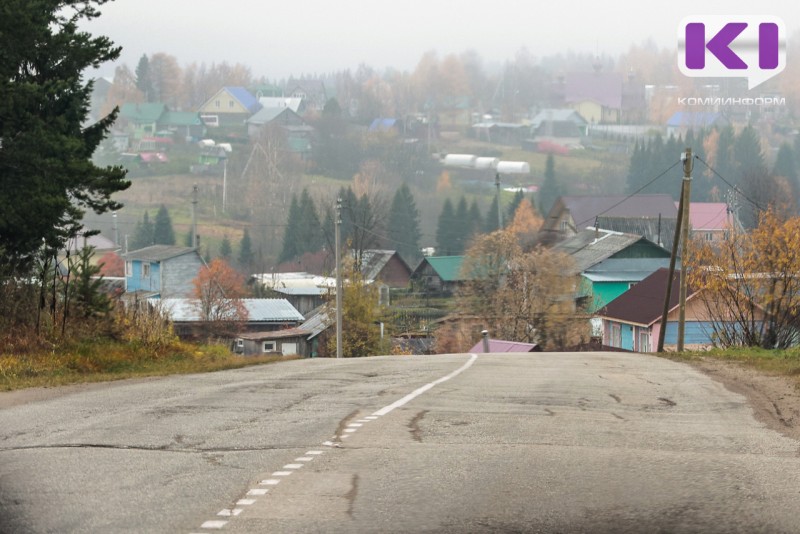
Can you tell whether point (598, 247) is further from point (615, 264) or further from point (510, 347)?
point (510, 347)

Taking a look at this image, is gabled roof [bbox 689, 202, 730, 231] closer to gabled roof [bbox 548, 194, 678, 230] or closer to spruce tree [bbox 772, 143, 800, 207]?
gabled roof [bbox 548, 194, 678, 230]

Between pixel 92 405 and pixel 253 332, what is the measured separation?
65.4 meters

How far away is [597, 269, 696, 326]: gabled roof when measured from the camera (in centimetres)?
6253

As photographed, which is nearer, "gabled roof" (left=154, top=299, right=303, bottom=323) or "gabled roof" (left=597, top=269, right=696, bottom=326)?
"gabled roof" (left=597, top=269, right=696, bottom=326)

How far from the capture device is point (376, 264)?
108 meters

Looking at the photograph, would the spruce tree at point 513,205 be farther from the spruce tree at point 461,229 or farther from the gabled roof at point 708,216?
the gabled roof at point 708,216

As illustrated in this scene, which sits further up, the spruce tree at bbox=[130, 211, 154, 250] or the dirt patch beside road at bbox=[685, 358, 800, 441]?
the spruce tree at bbox=[130, 211, 154, 250]

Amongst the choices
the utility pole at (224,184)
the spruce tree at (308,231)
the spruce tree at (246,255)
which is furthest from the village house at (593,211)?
the utility pole at (224,184)

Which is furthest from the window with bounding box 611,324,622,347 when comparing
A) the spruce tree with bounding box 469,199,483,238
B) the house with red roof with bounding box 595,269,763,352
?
the spruce tree with bounding box 469,199,483,238

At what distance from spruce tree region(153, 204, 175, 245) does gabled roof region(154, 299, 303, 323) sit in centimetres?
5485

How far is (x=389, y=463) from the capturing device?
10477 mm

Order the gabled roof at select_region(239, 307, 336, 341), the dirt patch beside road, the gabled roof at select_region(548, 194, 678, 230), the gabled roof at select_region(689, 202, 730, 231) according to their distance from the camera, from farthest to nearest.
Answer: the gabled roof at select_region(689, 202, 730, 231)
the gabled roof at select_region(548, 194, 678, 230)
the gabled roof at select_region(239, 307, 336, 341)
the dirt patch beside road

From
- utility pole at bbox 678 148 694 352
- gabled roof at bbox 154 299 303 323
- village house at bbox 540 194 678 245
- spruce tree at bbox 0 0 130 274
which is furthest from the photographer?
village house at bbox 540 194 678 245

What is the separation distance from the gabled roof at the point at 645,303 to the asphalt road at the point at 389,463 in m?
46.0
